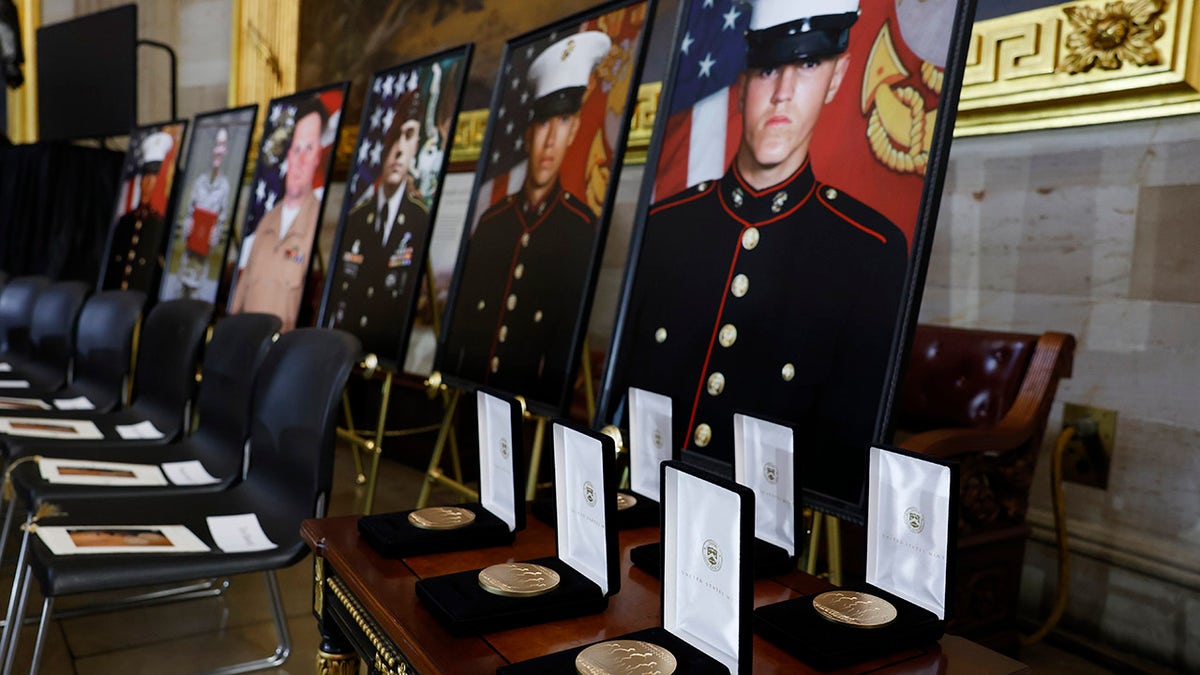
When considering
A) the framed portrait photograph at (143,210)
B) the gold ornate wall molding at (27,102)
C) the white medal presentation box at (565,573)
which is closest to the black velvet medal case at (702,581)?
the white medal presentation box at (565,573)

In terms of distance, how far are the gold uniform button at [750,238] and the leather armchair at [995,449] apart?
2.67ft

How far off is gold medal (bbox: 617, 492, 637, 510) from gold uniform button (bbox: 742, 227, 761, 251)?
1.75ft

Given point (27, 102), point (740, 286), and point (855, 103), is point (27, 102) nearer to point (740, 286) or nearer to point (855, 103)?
point (740, 286)

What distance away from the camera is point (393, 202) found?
325cm

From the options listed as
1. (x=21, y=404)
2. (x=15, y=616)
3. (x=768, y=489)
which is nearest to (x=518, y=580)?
(x=768, y=489)

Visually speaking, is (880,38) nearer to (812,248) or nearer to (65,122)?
(812,248)

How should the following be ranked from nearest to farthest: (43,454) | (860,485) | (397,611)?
1. (397,611)
2. (860,485)
3. (43,454)

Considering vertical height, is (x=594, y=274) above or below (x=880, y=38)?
below

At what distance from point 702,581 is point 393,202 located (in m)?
2.60

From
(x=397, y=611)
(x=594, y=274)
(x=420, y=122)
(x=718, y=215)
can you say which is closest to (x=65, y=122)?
(x=420, y=122)

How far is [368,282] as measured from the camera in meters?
3.24

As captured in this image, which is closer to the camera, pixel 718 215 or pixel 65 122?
pixel 718 215

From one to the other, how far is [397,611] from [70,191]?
6.31 m

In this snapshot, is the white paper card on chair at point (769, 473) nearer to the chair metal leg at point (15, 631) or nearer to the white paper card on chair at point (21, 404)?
the chair metal leg at point (15, 631)
